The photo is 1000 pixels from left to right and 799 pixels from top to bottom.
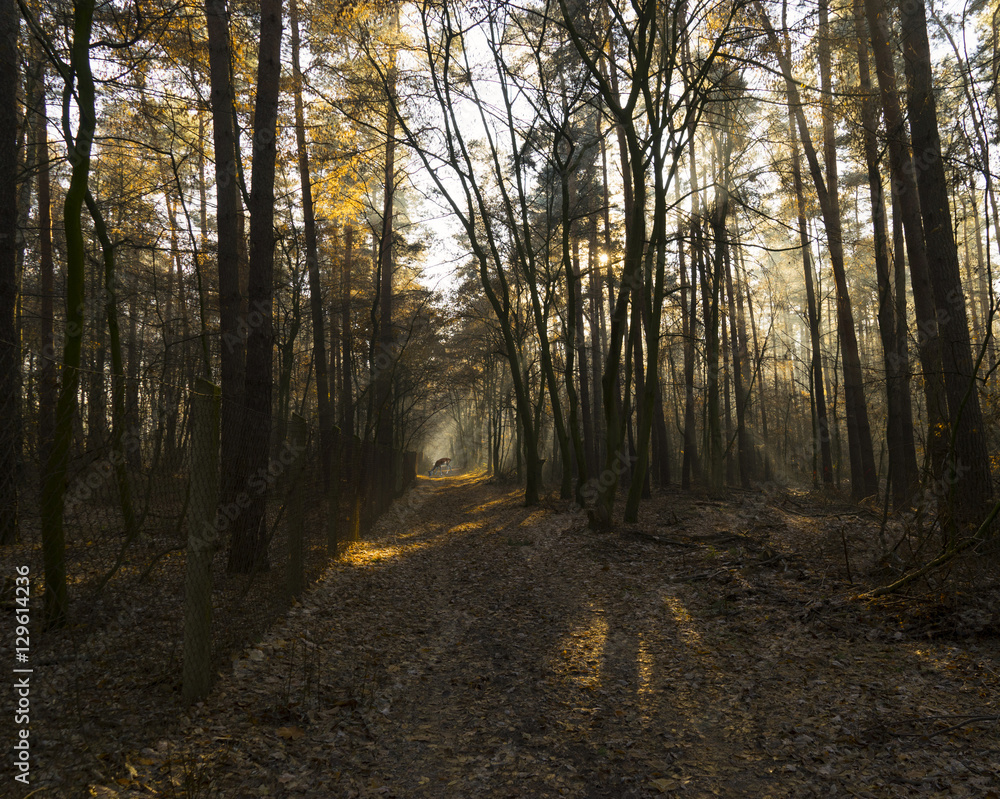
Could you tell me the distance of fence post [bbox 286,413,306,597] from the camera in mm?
6281

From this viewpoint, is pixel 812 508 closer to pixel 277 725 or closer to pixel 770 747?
pixel 770 747

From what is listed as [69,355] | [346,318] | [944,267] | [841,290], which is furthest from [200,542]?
[841,290]

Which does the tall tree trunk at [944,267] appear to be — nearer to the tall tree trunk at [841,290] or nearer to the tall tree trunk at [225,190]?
the tall tree trunk at [841,290]

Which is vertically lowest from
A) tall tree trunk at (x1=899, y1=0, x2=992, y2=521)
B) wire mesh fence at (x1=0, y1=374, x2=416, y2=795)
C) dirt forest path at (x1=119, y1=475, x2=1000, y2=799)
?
dirt forest path at (x1=119, y1=475, x2=1000, y2=799)

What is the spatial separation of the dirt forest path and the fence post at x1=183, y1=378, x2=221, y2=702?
0.85 feet

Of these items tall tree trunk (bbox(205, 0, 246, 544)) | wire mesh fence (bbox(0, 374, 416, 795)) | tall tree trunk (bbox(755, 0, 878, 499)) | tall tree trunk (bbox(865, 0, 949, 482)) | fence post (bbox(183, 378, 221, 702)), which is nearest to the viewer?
wire mesh fence (bbox(0, 374, 416, 795))

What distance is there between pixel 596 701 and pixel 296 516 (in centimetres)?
384

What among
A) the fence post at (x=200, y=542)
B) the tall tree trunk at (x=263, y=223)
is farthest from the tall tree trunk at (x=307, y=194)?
the fence post at (x=200, y=542)

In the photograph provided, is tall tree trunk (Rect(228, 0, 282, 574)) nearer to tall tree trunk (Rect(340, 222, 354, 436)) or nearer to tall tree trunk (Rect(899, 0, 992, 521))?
tall tree trunk (Rect(899, 0, 992, 521))

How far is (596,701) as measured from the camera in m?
4.19

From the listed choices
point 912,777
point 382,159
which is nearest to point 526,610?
point 912,777

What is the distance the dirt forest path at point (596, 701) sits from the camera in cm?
311

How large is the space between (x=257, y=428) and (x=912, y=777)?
5.39 metres

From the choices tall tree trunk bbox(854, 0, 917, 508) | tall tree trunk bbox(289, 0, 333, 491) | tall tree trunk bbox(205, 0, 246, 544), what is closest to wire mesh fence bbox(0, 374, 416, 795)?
tall tree trunk bbox(205, 0, 246, 544)
